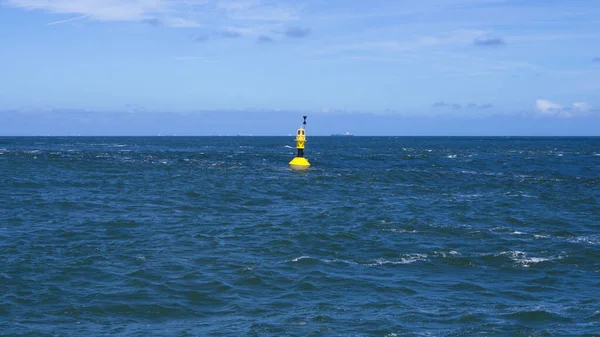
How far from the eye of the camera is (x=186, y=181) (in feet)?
168

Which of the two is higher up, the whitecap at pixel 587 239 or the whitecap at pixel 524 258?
the whitecap at pixel 587 239

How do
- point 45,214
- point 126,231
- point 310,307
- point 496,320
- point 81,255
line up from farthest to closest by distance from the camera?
point 45,214 < point 126,231 < point 81,255 < point 310,307 < point 496,320

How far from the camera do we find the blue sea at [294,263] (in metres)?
16.2

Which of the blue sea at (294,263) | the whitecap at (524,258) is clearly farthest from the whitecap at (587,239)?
the whitecap at (524,258)

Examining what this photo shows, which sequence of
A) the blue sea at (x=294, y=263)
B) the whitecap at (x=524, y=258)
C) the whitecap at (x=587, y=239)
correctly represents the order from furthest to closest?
the whitecap at (x=587, y=239) → the whitecap at (x=524, y=258) → the blue sea at (x=294, y=263)

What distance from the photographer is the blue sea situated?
16.2 meters

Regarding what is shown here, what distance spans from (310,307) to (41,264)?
33.7 ft

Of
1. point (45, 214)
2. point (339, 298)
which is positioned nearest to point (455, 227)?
point (339, 298)

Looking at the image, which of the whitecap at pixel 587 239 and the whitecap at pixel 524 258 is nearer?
the whitecap at pixel 524 258

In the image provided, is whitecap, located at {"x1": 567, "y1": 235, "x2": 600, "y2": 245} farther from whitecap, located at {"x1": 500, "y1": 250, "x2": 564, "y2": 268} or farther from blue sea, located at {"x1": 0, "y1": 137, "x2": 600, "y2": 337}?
whitecap, located at {"x1": 500, "y1": 250, "x2": 564, "y2": 268}

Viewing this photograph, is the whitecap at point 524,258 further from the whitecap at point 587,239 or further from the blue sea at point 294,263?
the whitecap at point 587,239

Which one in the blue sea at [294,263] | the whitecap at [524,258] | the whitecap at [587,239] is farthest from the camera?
the whitecap at [587,239]

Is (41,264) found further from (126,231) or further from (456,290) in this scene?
(456,290)

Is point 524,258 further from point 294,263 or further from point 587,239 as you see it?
point 294,263
